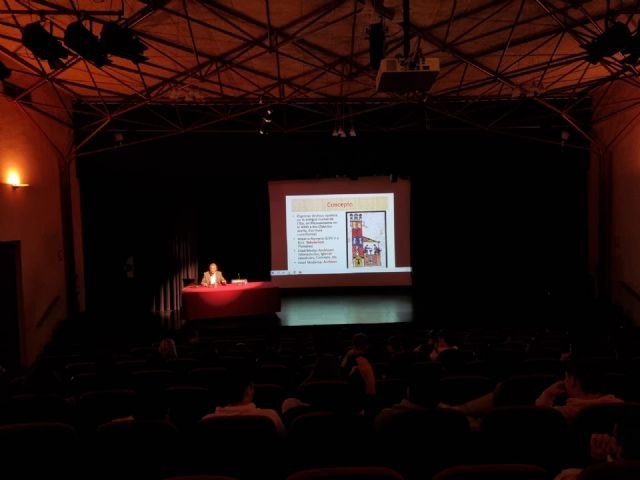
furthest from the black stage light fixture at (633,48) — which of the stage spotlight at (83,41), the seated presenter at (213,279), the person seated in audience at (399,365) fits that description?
the seated presenter at (213,279)

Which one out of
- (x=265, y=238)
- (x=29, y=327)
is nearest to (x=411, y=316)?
(x=265, y=238)

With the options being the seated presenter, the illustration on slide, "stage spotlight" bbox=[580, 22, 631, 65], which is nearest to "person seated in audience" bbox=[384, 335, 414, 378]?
"stage spotlight" bbox=[580, 22, 631, 65]

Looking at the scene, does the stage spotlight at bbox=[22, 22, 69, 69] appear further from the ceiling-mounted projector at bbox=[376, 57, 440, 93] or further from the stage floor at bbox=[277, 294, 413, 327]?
the stage floor at bbox=[277, 294, 413, 327]

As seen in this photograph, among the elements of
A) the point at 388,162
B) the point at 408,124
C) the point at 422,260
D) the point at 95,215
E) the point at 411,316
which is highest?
the point at 408,124

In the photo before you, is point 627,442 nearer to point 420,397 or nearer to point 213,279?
point 420,397

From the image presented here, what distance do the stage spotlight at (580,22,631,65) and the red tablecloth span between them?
864 centimetres

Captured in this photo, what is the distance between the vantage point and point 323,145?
1573 cm

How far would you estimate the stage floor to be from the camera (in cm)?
1324

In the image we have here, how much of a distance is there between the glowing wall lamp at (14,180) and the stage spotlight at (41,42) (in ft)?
14.4

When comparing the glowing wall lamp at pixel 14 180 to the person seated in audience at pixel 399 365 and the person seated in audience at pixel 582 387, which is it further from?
the person seated in audience at pixel 582 387

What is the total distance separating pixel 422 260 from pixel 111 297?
9.28 metres

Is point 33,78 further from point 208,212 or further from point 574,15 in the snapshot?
point 574,15

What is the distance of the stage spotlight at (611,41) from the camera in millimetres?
7809

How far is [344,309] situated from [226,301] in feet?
10.9
